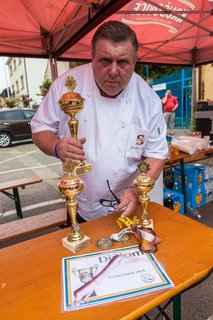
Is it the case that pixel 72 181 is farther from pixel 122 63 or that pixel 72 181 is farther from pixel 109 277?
pixel 122 63

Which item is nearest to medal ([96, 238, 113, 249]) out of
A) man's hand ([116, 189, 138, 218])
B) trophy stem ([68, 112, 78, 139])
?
man's hand ([116, 189, 138, 218])

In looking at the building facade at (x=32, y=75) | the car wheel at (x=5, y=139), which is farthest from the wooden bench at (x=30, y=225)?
the building facade at (x=32, y=75)

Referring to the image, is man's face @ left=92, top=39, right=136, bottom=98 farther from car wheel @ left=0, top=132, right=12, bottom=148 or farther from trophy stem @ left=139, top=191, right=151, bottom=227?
car wheel @ left=0, top=132, right=12, bottom=148

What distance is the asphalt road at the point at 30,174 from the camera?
4168 millimetres

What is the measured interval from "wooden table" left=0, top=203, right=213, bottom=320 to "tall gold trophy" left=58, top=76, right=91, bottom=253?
0.12 feet

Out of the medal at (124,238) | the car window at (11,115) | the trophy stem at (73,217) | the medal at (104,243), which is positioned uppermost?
the car window at (11,115)

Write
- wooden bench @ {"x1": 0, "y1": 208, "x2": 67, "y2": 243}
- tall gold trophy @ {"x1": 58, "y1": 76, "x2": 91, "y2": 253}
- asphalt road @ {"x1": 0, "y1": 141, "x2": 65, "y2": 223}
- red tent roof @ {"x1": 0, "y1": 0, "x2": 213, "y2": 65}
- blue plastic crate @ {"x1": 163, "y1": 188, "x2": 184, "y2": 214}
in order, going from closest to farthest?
tall gold trophy @ {"x1": 58, "y1": 76, "x2": 91, "y2": 253} → wooden bench @ {"x1": 0, "y1": 208, "x2": 67, "y2": 243} → red tent roof @ {"x1": 0, "y1": 0, "x2": 213, "y2": 65} → blue plastic crate @ {"x1": 163, "y1": 188, "x2": 184, "y2": 214} → asphalt road @ {"x1": 0, "y1": 141, "x2": 65, "y2": 223}

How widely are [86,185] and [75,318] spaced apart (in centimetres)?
77

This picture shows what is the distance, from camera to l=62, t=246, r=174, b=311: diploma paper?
31.3 inches

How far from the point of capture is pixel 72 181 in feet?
3.29

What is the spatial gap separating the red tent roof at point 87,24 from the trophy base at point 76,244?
2087 mm

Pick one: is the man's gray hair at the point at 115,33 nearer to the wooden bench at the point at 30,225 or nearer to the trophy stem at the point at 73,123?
the trophy stem at the point at 73,123

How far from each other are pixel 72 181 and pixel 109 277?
0.37m

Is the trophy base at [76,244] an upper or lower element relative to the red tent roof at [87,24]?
lower
